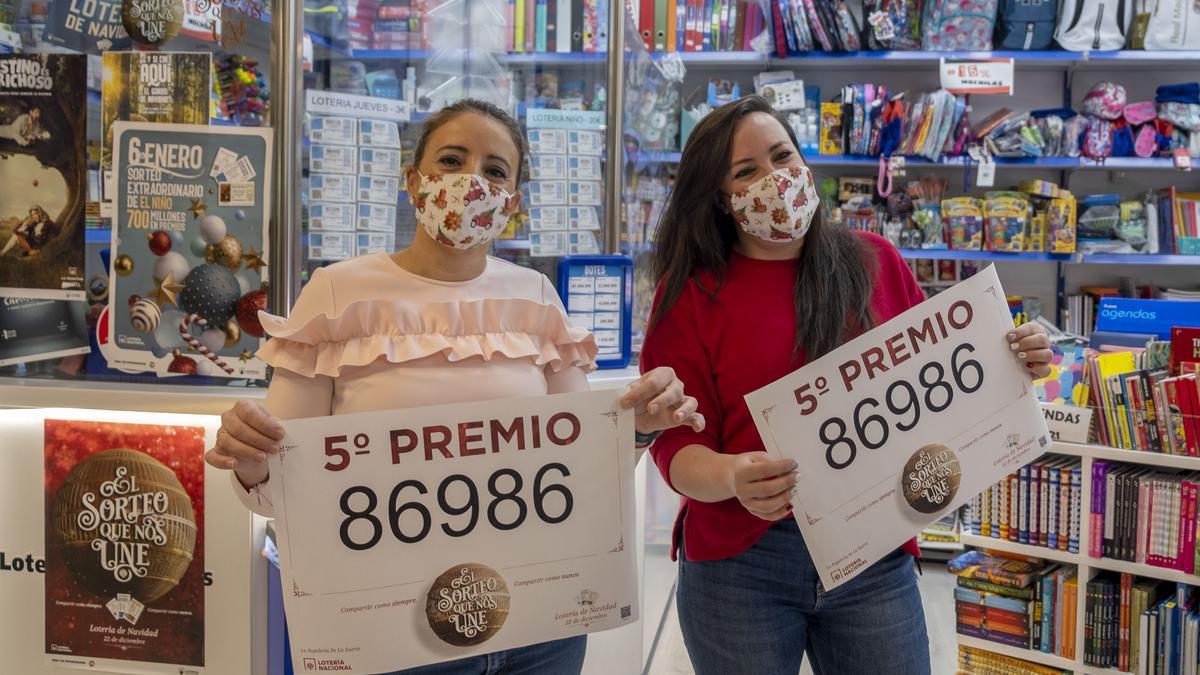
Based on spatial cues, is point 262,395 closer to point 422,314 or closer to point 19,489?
point 19,489

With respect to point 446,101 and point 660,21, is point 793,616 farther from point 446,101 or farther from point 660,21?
point 660,21

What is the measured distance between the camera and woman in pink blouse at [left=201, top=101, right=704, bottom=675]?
4.61ft

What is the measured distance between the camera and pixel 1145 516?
9.00ft

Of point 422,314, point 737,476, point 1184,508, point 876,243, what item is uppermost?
point 876,243

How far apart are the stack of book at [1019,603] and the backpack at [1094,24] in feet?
10.1

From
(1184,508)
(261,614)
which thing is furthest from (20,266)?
(1184,508)

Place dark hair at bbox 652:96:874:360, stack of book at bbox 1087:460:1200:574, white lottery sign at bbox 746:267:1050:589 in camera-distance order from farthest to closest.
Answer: stack of book at bbox 1087:460:1200:574 < dark hair at bbox 652:96:874:360 < white lottery sign at bbox 746:267:1050:589

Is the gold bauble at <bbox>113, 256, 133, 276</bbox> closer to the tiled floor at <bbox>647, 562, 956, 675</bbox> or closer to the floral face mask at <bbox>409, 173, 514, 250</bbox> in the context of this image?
the floral face mask at <bbox>409, 173, 514, 250</bbox>

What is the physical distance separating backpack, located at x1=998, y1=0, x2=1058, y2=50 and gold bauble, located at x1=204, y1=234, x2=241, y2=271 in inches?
168

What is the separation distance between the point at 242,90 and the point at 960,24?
400 cm

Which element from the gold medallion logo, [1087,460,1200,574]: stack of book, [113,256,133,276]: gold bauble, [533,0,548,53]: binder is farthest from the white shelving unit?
[113,256,133,276]: gold bauble

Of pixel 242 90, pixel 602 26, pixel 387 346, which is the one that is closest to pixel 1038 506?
pixel 602 26

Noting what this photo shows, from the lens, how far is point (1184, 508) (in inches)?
106

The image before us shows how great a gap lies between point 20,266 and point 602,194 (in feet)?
5.45
